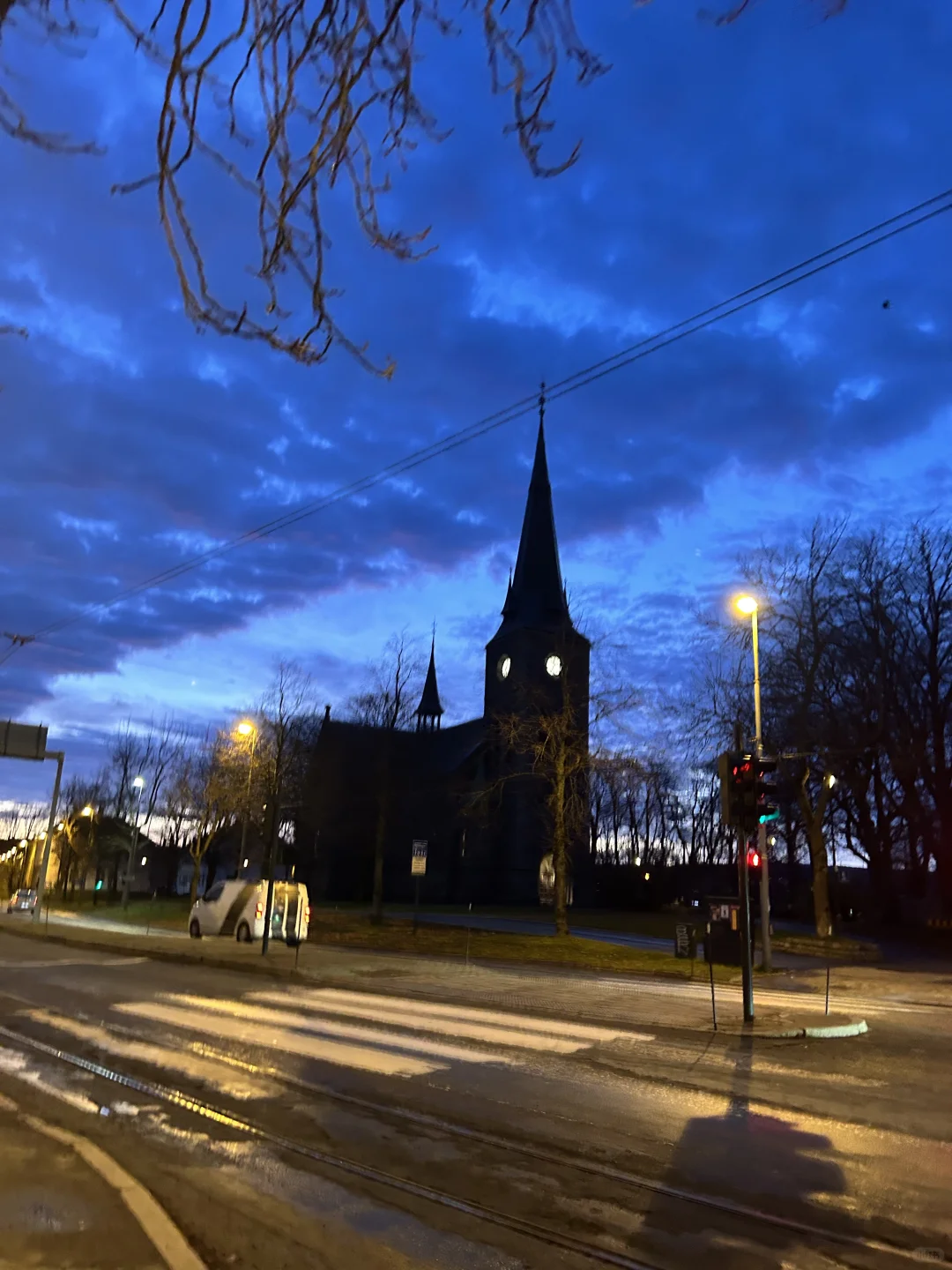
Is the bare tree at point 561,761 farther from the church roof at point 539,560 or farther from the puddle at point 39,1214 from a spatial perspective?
the church roof at point 539,560

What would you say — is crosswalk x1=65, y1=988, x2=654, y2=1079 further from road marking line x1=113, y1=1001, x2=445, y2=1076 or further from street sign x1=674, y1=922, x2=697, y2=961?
street sign x1=674, y1=922, x2=697, y2=961

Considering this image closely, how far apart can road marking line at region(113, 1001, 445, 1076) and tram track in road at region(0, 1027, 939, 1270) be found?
100 cm

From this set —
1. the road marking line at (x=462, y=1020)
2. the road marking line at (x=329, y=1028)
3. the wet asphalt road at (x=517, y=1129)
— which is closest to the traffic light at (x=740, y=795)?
the wet asphalt road at (x=517, y=1129)

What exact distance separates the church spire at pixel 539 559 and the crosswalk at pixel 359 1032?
4907cm

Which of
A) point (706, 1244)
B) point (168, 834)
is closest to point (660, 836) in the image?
point (168, 834)

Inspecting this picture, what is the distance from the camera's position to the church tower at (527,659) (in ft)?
201

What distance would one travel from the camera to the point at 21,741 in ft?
103

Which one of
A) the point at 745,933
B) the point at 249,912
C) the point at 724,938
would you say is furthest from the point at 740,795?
the point at 249,912

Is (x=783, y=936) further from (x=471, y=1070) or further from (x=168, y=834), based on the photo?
(x=168, y=834)

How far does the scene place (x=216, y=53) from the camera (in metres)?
2.57

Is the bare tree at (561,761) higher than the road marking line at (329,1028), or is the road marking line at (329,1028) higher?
the bare tree at (561,761)

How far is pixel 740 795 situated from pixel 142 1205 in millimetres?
10756

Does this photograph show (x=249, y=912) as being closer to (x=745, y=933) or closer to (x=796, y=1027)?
(x=745, y=933)

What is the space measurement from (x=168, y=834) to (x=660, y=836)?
152ft
